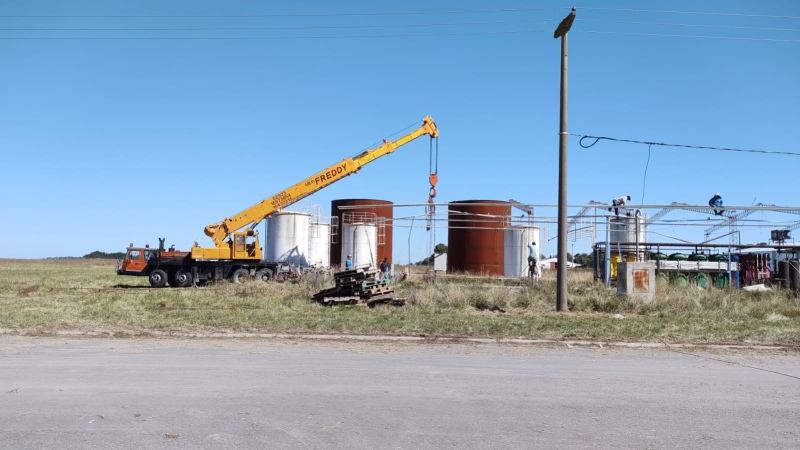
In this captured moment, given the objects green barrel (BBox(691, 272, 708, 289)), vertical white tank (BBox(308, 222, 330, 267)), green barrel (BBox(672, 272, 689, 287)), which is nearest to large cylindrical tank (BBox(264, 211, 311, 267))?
vertical white tank (BBox(308, 222, 330, 267))

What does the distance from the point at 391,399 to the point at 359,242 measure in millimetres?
28471

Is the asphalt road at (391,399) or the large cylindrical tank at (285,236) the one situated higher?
the large cylindrical tank at (285,236)

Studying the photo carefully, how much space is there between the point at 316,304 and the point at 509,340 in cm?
747

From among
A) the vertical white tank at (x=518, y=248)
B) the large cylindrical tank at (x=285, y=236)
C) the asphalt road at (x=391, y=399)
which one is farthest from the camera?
the vertical white tank at (x=518, y=248)

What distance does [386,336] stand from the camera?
39.7 ft

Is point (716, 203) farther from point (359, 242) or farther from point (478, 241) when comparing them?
point (359, 242)

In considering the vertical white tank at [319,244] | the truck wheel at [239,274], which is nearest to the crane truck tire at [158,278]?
the truck wheel at [239,274]

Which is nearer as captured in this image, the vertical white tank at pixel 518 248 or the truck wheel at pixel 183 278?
the truck wheel at pixel 183 278

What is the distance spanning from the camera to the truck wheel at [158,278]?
2888cm

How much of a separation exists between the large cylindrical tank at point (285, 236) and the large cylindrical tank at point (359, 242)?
2415mm

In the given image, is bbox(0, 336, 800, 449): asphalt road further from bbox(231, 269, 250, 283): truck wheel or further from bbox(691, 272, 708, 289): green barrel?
bbox(231, 269, 250, 283): truck wheel

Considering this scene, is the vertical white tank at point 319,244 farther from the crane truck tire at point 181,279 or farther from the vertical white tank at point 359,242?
the crane truck tire at point 181,279

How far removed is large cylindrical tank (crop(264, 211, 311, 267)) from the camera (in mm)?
34156

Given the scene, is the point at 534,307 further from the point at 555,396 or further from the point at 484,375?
the point at 555,396
